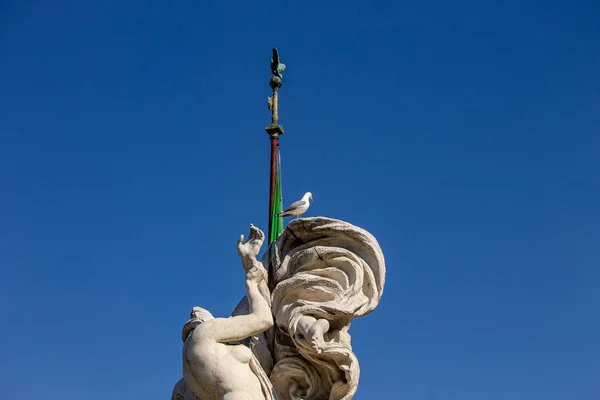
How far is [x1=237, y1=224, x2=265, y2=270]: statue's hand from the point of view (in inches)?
404

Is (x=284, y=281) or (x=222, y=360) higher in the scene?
(x=284, y=281)

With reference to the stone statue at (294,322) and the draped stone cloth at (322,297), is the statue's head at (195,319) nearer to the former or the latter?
the stone statue at (294,322)

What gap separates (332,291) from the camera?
10758 millimetres

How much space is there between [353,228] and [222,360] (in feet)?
6.90

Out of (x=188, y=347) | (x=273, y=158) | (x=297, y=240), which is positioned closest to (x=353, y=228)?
(x=297, y=240)

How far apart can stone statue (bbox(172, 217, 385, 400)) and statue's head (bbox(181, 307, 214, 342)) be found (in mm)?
12

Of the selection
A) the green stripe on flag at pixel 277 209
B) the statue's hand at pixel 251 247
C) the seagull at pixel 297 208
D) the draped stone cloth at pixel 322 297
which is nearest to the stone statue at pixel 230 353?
the statue's hand at pixel 251 247

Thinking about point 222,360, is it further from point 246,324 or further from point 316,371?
point 316,371

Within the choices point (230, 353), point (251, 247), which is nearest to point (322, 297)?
point (251, 247)

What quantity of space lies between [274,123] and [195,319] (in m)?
8.79

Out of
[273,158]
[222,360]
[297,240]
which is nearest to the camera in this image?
[222,360]

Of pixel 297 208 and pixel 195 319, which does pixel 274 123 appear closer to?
pixel 297 208

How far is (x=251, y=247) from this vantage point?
10.3m

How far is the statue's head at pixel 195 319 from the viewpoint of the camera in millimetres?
10239
